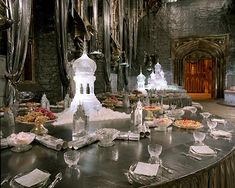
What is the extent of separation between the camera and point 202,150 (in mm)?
→ 1758

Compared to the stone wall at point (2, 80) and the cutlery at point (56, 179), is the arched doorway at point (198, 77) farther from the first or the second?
the cutlery at point (56, 179)

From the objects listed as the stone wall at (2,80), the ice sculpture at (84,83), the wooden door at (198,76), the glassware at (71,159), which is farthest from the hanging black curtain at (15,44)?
the wooden door at (198,76)

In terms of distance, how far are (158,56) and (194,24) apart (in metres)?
2.60

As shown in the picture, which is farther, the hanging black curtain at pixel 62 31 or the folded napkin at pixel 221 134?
the hanging black curtain at pixel 62 31

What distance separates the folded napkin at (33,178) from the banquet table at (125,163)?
0.17ft

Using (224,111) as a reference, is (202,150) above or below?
above

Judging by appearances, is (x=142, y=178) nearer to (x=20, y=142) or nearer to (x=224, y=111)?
(x=20, y=142)

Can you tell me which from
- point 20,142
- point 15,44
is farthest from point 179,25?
point 20,142

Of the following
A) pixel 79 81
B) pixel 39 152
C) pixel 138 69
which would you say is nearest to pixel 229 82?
pixel 138 69

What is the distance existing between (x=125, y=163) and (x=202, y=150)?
0.58m

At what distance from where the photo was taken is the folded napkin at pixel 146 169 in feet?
4.50

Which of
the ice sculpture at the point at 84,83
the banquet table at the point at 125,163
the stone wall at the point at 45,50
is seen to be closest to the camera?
the banquet table at the point at 125,163

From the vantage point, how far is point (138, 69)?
14.6 metres

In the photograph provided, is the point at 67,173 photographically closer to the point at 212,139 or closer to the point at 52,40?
the point at 212,139
